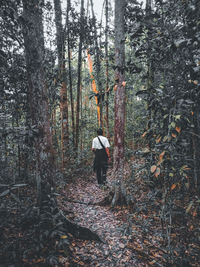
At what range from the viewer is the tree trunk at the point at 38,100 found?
3.54m

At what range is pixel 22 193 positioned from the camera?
16.0 ft

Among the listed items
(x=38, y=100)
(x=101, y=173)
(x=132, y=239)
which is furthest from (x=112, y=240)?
(x=101, y=173)

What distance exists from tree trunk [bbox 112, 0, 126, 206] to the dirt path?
21.5 inches

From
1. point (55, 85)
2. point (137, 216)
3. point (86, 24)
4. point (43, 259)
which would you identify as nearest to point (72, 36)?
point (86, 24)

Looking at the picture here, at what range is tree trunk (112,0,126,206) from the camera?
15.6ft

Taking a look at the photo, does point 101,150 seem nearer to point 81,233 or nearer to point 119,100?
point 119,100

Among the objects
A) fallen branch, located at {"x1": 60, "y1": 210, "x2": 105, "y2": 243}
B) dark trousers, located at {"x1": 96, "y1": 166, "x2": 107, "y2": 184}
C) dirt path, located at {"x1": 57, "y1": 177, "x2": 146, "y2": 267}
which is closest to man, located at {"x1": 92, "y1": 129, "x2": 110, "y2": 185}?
dark trousers, located at {"x1": 96, "y1": 166, "x2": 107, "y2": 184}

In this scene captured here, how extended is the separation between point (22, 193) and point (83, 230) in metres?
2.10

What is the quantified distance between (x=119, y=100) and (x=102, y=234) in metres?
3.36

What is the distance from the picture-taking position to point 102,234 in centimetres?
410

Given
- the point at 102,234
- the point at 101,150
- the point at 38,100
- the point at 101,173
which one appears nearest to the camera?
the point at 38,100

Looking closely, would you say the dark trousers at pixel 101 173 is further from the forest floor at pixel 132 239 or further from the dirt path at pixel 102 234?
the forest floor at pixel 132 239

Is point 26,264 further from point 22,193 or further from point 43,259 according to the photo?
point 22,193

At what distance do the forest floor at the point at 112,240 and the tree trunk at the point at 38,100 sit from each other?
705 mm
